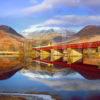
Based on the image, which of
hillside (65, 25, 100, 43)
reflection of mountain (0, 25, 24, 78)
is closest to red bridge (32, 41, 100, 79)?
hillside (65, 25, 100, 43)

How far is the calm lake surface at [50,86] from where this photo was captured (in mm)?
2861

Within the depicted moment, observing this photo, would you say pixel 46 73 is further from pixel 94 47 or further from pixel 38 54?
pixel 94 47

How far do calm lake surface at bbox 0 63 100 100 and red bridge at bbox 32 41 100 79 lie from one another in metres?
0.07

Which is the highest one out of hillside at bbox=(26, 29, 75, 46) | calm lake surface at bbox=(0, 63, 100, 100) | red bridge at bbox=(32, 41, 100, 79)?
hillside at bbox=(26, 29, 75, 46)

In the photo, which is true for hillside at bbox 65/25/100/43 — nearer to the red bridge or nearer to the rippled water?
the red bridge

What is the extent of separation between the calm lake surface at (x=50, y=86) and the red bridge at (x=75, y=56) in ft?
0.24

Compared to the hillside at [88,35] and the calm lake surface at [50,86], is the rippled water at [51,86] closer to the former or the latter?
the calm lake surface at [50,86]

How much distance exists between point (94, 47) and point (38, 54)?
1.67 ft

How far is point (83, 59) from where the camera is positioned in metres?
2.87

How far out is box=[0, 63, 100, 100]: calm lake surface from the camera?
2.86 m

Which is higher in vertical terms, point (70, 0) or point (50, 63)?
point (70, 0)

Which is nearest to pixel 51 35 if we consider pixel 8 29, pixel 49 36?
pixel 49 36

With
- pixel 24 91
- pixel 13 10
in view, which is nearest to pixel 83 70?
pixel 24 91

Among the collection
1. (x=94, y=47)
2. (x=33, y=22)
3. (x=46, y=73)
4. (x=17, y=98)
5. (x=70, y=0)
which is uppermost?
(x=70, y=0)
